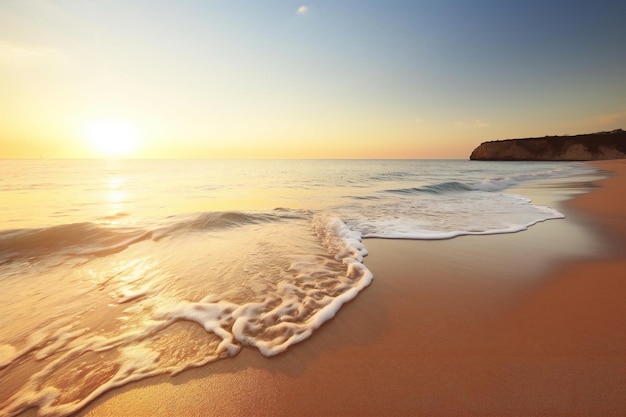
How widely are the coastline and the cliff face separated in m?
98.9

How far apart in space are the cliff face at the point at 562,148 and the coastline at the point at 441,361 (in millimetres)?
98942

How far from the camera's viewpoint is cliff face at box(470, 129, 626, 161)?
68.3 m

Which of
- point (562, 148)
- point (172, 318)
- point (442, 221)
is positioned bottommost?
point (172, 318)

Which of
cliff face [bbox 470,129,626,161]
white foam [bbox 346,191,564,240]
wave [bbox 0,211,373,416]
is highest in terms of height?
cliff face [bbox 470,129,626,161]

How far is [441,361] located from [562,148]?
4085 inches

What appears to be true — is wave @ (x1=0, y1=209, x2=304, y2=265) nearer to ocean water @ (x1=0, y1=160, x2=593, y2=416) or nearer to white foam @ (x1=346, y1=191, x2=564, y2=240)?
ocean water @ (x1=0, y1=160, x2=593, y2=416)

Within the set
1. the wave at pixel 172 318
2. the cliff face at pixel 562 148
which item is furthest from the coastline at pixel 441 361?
the cliff face at pixel 562 148

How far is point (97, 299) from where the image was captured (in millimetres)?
3180

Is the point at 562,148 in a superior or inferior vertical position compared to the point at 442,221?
superior

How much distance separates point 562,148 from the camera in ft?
247

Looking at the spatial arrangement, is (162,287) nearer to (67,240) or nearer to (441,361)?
(441,361)

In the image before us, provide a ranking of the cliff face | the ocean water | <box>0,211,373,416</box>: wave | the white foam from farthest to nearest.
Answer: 1. the cliff face
2. the white foam
3. the ocean water
4. <box>0,211,373,416</box>: wave

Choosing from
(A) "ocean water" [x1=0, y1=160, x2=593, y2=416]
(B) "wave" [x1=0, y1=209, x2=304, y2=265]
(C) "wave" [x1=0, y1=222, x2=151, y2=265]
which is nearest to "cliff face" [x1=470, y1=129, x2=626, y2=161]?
(A) "ocean water" [x1=0, y1=160, x2=593, y2=416]

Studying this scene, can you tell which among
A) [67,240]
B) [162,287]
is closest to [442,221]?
[162,287]
